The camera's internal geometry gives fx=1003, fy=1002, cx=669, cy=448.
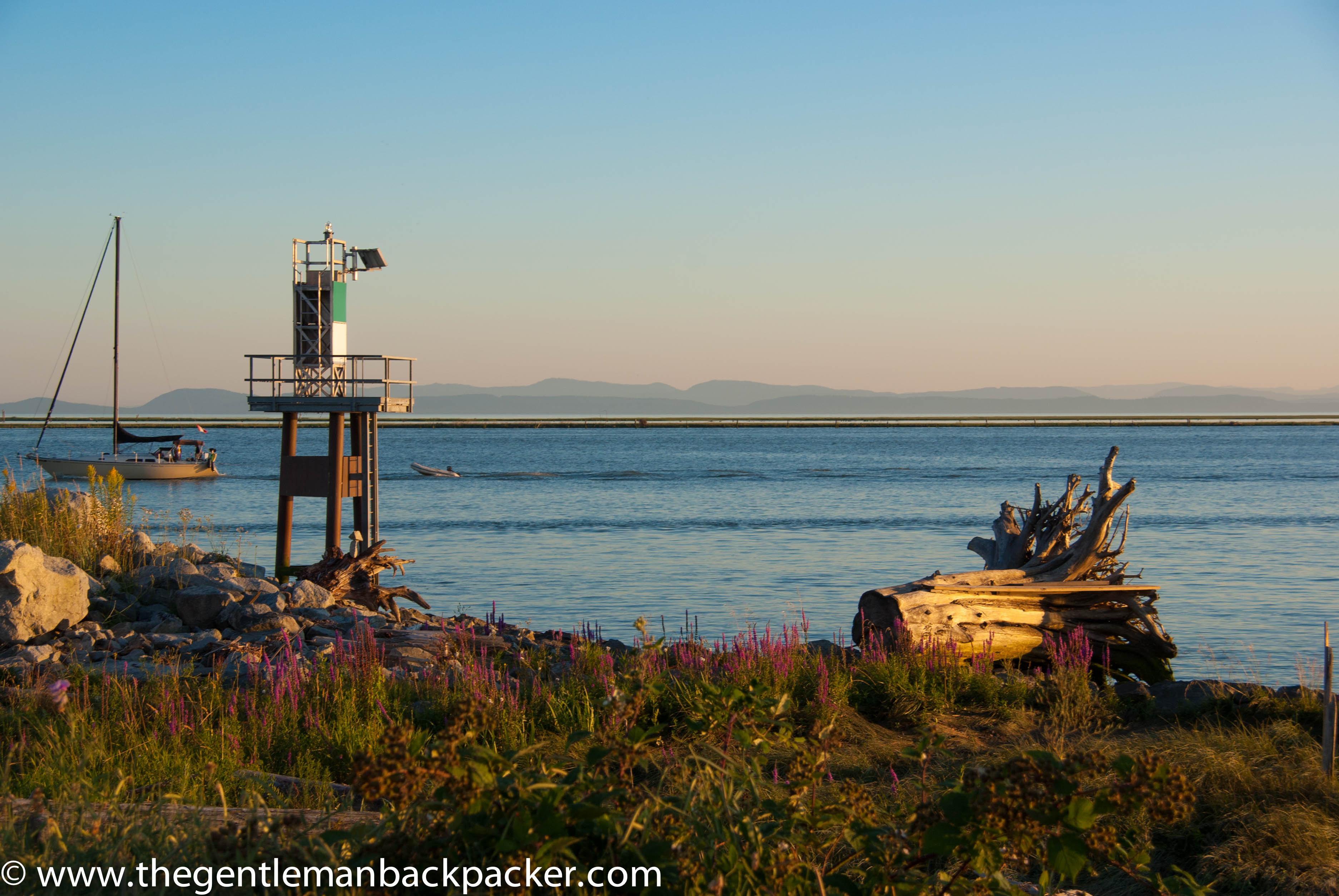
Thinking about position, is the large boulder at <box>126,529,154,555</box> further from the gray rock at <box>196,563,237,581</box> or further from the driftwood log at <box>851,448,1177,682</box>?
the driftwood log at <box>851,448,1177,682</box>

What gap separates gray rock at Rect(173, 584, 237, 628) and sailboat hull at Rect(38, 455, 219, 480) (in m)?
46.5

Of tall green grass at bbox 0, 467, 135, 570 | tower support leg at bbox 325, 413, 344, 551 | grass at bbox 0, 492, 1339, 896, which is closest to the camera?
grass at bbox 0, 492, 1339, 896

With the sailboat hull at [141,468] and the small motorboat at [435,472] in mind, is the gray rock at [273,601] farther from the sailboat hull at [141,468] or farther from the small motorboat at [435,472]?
the small motorboat at [435,472]

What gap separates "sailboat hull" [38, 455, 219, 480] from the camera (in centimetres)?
5303

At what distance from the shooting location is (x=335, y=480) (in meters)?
18.2

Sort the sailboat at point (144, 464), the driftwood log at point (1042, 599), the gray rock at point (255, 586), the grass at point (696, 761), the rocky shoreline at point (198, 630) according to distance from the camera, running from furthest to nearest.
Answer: the sailboat at point (144, 464), the gray rock at point (255, 586), the driftwood log at point (1042, 599), the rocky shoreline at point (198, 630), the grass at point (696, 761)

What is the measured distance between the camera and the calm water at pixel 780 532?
56.2ft

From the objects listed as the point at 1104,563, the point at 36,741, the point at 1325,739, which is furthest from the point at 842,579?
the point at 36,741

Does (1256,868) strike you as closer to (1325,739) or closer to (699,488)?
(1325,739)

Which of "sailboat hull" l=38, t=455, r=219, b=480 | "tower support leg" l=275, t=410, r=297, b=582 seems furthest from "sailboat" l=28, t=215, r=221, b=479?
"tower support leg" l=275, t=410, r=297, b=582

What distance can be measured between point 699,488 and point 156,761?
153 feet

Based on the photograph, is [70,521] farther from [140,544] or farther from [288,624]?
[288,624]

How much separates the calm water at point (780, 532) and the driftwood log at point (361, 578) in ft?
10.5

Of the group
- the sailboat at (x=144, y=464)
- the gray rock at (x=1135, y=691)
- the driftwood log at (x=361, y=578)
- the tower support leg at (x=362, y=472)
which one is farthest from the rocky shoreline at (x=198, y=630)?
the sailboat at (x=144, y=464)
